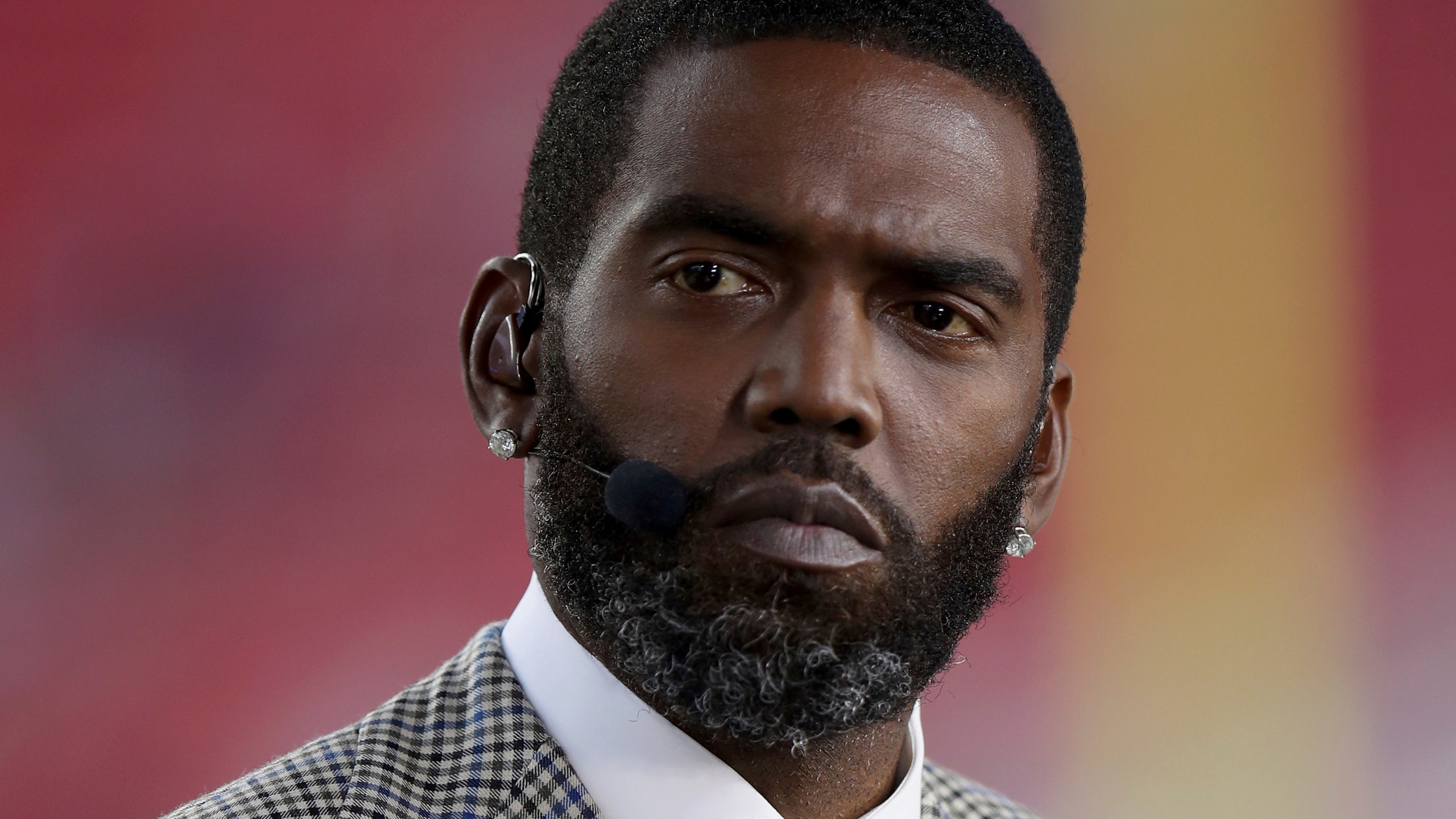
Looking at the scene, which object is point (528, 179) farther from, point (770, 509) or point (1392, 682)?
point (1392, 682)

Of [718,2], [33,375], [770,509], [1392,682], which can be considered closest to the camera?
[770,509]

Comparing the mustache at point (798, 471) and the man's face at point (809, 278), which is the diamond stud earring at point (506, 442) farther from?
the mustache at point (798, 471)

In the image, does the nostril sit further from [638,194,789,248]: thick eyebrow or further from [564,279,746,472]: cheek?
[638,194,789,248]: thick eyebrow

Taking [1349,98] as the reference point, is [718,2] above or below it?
below

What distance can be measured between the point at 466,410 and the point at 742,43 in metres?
1.57

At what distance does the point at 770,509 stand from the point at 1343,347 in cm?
280

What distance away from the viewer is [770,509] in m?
2.05

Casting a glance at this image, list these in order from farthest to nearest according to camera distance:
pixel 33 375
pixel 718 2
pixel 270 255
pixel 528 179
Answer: pixel 270 255 → pixel 33 375 → pixel 528 179 → pixel 718 2

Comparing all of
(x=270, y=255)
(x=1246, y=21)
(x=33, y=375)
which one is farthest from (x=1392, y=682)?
(x=33, y=375)

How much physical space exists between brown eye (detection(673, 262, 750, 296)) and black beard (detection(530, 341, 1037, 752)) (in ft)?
0.86

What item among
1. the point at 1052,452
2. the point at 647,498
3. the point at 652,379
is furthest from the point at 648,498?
the point at 1052,452

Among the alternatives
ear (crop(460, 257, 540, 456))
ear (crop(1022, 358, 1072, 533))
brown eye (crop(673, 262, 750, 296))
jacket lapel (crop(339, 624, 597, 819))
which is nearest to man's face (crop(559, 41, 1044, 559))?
brown eye (crop(673, 262, 750, 296))

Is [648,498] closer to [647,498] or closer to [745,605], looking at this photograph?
[647,498]

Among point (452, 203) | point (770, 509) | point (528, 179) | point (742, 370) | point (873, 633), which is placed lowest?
point (873, 633)
